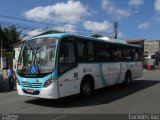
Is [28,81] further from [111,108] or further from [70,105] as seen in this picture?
[111,108]

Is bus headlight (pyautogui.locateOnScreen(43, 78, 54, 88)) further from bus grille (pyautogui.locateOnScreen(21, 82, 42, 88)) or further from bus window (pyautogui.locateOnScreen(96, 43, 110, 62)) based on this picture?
bus window (pyautogui.locateOnScreen(96, 43, 110, 62))

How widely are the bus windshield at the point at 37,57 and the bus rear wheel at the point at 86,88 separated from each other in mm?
2237

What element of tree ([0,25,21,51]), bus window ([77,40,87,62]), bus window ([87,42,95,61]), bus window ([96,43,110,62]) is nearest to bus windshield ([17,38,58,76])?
bus window ([77,40,87,62])

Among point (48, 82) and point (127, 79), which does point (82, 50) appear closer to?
point (48, 82)

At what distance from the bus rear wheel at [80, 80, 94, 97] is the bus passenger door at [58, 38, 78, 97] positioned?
73cm

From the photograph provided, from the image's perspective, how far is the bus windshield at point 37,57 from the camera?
11.3 m

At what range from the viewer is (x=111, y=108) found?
35.2 ft

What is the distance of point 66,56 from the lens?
1177 centimetres

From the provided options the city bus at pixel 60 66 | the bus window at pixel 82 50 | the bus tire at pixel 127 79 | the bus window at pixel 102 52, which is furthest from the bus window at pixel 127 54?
the bus window at pixel 82 50

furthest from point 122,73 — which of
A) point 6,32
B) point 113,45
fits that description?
point 6,32

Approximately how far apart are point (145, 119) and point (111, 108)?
198 cm

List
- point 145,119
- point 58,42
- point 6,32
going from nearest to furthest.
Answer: point 145,119 → point 58,42 → point 6,32

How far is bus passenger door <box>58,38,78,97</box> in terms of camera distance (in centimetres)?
1138

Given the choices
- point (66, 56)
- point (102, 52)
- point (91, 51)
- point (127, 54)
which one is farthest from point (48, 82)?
point (127, 54)
